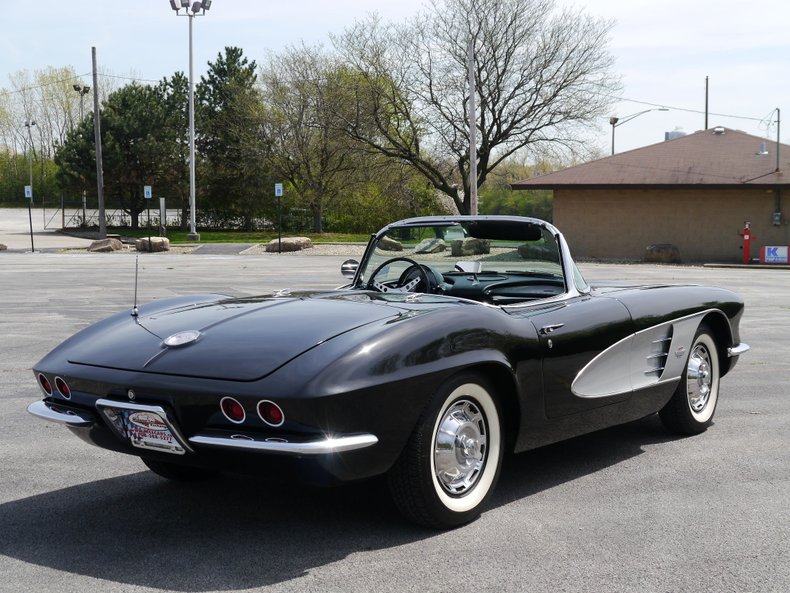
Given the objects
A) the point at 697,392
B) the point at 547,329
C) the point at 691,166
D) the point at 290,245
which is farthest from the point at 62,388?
the point at 290,245

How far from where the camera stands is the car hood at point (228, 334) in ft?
12.5

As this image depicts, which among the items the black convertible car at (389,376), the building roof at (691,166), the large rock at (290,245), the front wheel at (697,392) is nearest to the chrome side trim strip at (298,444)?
the black convertible car at (389,376)

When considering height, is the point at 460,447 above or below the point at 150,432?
below

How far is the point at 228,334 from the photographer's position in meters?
4.07

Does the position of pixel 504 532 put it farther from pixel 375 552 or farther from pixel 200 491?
pixel 200 491

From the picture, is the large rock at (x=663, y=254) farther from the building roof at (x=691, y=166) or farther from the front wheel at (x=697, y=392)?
the front wheel at (x=697, y=392)

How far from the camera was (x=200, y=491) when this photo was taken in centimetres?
478

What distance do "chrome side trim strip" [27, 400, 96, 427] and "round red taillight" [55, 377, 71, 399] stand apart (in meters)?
0.06

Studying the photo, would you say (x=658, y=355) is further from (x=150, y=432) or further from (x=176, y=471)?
(x=150, y=432)

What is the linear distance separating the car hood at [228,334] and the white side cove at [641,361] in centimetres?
122

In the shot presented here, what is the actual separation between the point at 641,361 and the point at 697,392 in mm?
920

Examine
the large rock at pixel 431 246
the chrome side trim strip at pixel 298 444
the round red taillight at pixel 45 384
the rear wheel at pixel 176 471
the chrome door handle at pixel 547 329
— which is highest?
the large rock at pixel 431 246

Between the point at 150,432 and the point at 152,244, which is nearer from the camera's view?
the point at 150,432

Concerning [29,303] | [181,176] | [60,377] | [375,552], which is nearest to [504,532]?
[375,552]
